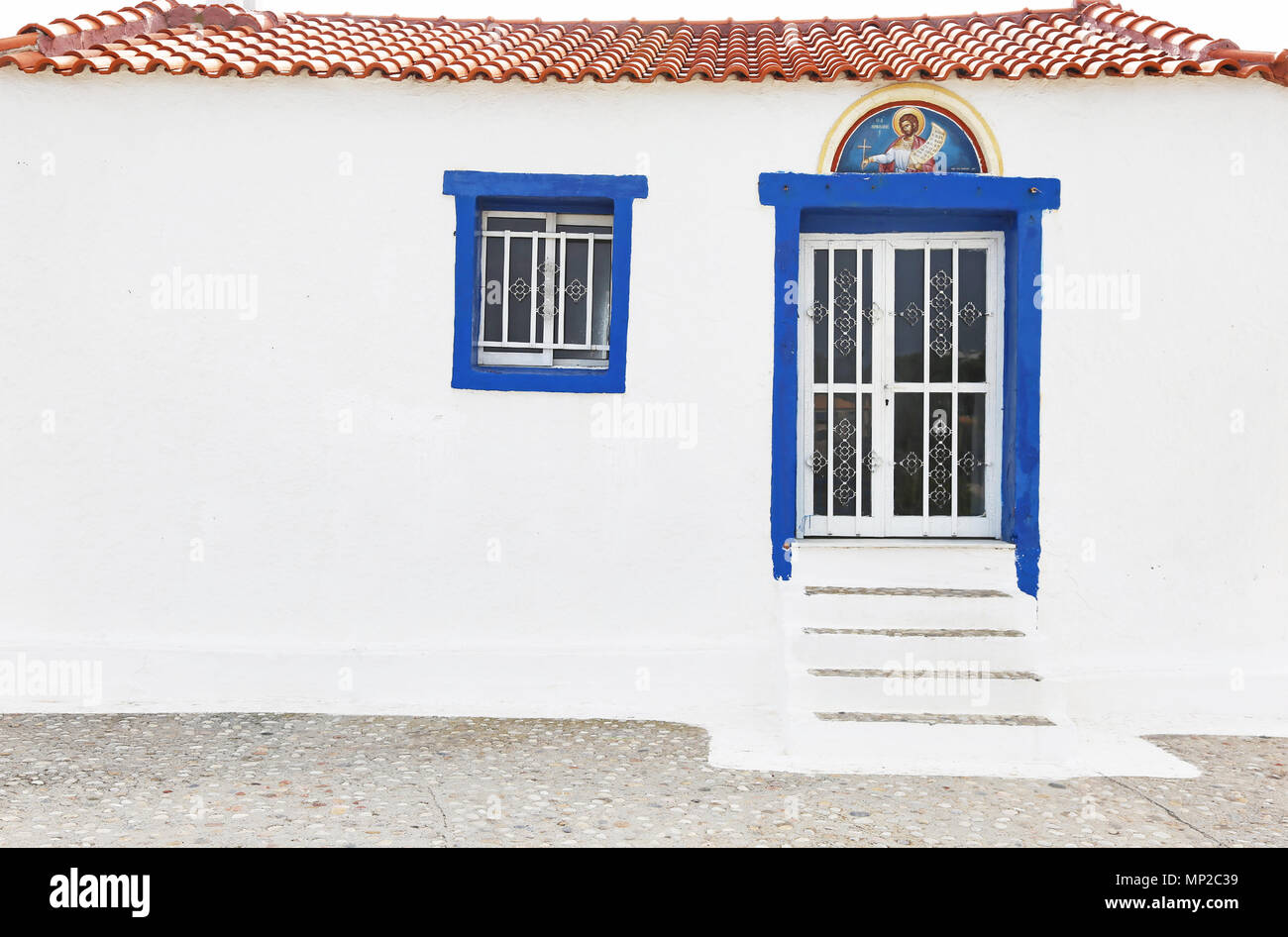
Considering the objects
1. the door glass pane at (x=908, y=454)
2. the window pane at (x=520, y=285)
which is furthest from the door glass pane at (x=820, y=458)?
the window pane at (x=520, y=285)

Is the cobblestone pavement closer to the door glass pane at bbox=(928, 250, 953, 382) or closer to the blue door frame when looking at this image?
the blue door frame

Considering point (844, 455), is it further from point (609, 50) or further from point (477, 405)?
point (609, 50)

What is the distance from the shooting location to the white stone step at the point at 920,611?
5434mm

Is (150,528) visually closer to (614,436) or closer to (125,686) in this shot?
(125,686)

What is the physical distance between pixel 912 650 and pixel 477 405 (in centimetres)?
287

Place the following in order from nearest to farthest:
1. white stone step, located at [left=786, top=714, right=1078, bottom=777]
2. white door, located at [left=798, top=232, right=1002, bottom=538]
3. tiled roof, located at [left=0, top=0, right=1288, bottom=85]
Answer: white stone step, located at [left=786, top=714, right=1078, bottom=777] < tiled roof, located at [left=0, top=0, right=1288, bottom=85] < white door, located at [left=798, top=232, right=1002, bottom=538]

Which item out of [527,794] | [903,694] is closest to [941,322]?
[903,694]

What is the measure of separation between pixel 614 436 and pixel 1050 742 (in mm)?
2877

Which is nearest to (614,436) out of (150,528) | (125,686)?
(150,528)

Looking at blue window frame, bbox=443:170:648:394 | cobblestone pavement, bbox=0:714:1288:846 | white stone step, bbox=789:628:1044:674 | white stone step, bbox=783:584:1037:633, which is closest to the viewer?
cobblestone pavement, bbox=0:714:1288:846

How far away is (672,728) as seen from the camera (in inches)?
213

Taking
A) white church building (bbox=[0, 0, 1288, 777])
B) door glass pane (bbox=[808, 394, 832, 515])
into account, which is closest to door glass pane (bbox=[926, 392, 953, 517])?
white church building (bbox=[0, 0, 1288, 777])

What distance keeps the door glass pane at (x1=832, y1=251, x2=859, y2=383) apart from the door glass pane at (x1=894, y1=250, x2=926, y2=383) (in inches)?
9.6

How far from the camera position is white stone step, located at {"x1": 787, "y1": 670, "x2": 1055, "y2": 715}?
202 inches
